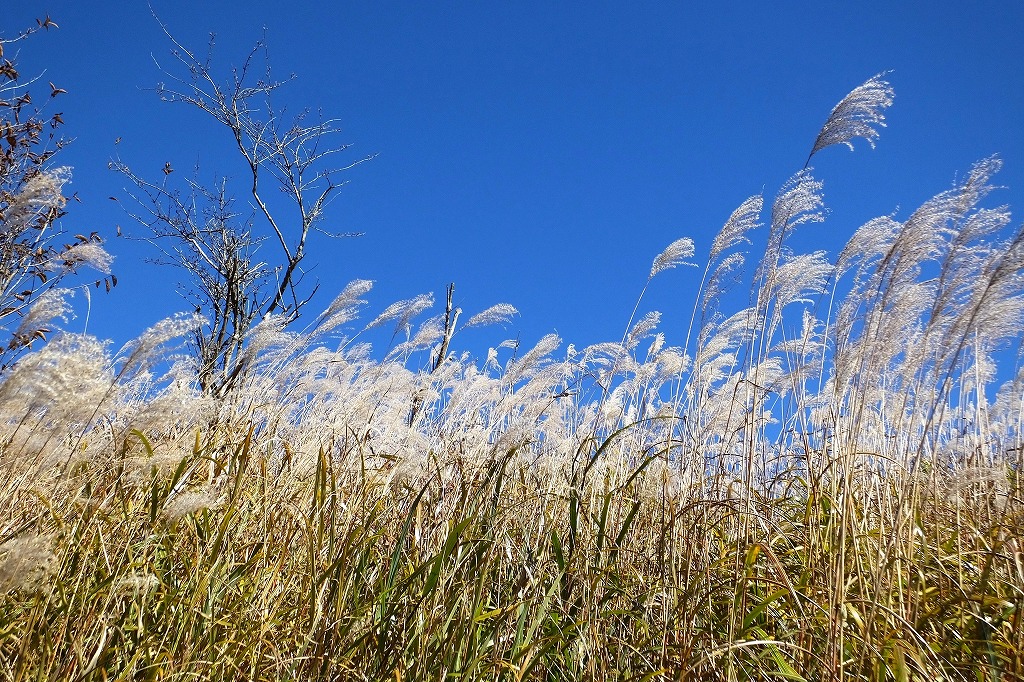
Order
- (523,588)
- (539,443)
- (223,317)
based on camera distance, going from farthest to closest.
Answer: (223,317) < (539,443) < (523,588)

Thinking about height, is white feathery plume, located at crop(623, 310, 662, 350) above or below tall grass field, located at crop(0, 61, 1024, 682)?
above

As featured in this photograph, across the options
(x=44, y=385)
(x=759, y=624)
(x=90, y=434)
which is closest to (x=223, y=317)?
(x=90, y=434)

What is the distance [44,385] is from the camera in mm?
2148

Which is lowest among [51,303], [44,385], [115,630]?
[115,630]

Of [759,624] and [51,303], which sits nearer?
[759,624]

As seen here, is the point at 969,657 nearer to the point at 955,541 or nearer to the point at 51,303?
the point at 955,541

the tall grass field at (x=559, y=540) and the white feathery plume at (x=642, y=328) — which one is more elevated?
the white feathery plume at (x=642, y=328)

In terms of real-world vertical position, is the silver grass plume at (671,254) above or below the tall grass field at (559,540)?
above

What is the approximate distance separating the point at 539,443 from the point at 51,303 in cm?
244

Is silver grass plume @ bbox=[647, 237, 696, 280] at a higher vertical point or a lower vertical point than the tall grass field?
higher

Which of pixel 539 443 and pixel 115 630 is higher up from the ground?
pixel 539 443

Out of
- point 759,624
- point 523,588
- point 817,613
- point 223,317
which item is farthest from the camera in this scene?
point 223,317

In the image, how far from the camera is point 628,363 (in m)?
3.17

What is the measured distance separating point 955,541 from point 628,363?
1.42 metres
